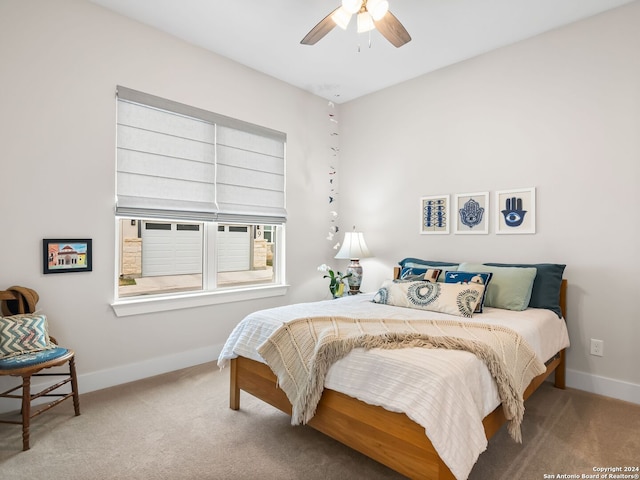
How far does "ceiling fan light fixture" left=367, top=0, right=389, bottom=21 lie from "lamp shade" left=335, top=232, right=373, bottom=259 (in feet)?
7.28

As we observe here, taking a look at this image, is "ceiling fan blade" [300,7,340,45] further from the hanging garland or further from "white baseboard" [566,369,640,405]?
"white baseboard" [566,369,640,405]

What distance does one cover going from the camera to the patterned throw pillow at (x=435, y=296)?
2.53 meters

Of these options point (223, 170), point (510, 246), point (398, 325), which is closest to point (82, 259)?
point (223, 170)

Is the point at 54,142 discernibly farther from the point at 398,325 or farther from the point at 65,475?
the point at 398,325

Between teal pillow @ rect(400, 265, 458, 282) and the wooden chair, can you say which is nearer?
the wooden chair

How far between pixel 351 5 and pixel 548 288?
2352mm

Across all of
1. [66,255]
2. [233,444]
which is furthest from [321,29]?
[233,444]

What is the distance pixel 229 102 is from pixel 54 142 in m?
1.51

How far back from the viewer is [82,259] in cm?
266

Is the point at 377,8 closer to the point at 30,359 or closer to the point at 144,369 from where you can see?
the point at 30,359

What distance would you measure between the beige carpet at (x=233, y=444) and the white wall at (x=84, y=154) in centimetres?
50

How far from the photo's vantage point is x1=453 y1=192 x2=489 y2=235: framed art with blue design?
3.34 metres

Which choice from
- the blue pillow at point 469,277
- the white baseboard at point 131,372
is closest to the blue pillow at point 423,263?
the blue pillow at point 469,277

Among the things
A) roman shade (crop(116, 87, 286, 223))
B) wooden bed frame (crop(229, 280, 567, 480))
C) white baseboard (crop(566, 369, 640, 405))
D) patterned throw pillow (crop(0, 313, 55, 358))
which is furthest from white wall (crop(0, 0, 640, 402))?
wooden bed frame (crop(229, 280, 567, 480))
